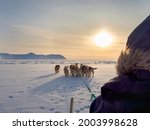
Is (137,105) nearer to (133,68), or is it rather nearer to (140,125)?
(133,68)

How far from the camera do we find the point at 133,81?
32.8 inches

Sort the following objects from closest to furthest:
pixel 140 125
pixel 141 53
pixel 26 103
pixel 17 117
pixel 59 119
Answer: pixel 141 53 → pixel 140 125 → pixel 59 119 → pixel 17 117 → pixel 26 103

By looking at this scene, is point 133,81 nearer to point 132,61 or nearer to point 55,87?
point 132,61

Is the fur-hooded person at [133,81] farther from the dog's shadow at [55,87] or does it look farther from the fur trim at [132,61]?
the dog's shadow at [55,87]

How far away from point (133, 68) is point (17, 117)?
1.11 meters

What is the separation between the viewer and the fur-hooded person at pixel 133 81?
32.1 inches

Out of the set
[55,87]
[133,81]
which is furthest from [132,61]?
[55,87]

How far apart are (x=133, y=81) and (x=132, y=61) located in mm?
58

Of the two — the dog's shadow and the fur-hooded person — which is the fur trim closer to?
the fur-hooded person

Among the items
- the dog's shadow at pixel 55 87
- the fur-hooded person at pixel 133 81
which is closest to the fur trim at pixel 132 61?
the fur-hooded person at pixel 133 81

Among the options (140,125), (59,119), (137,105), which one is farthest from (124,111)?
(59,119)

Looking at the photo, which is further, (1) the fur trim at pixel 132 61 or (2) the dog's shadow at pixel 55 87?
(2) the dog's shadow at pixel 55 87

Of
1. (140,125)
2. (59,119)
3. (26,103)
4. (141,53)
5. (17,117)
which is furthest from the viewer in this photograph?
(26,103)

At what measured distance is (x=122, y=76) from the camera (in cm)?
86
